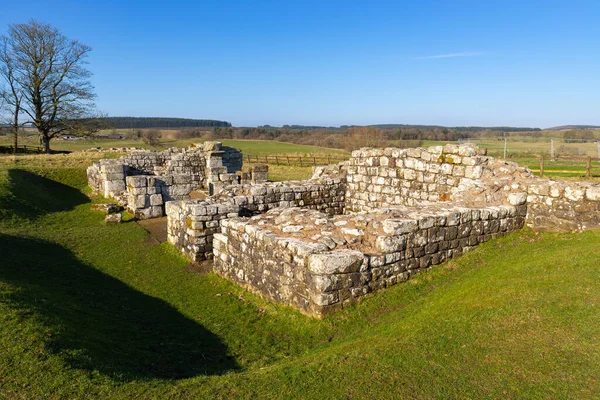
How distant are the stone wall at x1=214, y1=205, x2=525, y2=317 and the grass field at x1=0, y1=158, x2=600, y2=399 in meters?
0.27

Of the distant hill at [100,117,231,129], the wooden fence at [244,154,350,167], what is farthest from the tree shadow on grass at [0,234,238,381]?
the distant hill at [100,117,231,129]

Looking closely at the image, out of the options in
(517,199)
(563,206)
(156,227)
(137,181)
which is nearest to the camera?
(563,206)

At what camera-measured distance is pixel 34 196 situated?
702 inches

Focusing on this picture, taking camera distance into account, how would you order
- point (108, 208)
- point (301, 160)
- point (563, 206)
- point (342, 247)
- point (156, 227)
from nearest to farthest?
point (342, 247)
point (563, 206)
point (156, 227)
point (108, 208)
point (301, 160)

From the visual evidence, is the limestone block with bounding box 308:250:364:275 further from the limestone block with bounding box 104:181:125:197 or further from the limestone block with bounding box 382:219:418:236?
the limestone block with bounding box 104:181:125:197

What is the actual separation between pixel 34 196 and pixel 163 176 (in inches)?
231

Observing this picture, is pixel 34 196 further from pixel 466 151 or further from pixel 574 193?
pixel 574 193

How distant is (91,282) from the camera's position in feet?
30.7

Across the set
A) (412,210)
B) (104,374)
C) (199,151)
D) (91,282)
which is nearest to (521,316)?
(412,210)

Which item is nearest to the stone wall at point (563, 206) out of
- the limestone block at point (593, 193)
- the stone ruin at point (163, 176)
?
the limestone block at point (593, 193)

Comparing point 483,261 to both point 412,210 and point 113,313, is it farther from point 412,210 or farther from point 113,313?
point 113,313

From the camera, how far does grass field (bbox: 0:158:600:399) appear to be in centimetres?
413

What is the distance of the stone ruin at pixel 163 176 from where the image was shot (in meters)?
16.3

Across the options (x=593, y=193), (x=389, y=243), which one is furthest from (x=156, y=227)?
(x=593, y=193)
